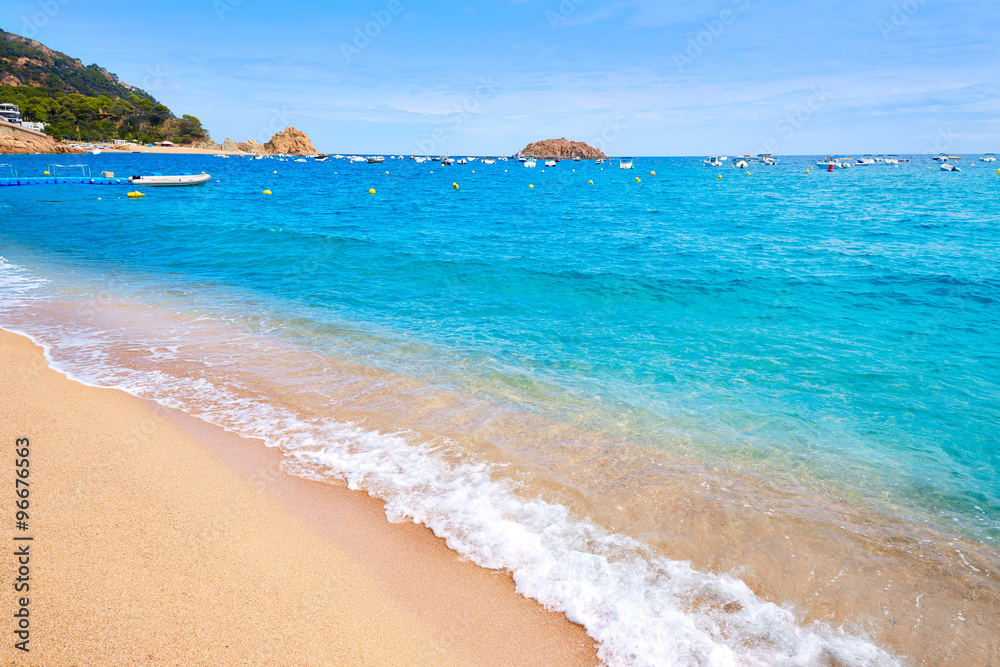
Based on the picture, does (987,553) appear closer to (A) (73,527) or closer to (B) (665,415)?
(B) (665,415)

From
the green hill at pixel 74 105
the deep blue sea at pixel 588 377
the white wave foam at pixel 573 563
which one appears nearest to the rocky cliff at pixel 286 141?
the green hill at pixel 74 105

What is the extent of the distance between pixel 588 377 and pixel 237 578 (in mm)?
6350

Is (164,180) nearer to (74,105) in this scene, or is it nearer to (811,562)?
(811,562)

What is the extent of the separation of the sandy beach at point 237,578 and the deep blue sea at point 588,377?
406mm

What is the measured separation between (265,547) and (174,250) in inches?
836

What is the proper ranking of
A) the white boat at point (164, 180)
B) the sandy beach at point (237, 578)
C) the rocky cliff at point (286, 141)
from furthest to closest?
1. the rocky cliff at point (286, 141)
2. the white boat at point (164, 180)
3. the sandy beach at point (237, 578)

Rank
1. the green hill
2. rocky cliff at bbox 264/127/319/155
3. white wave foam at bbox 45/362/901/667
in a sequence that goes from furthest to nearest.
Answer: rocky cliff at bbox 264/127/319/155, the green hill, white wave foam at bbox 45/362/901/667

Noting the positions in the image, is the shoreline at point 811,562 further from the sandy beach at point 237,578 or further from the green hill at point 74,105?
the green hill at point 74,105

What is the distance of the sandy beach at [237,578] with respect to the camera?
140 inches

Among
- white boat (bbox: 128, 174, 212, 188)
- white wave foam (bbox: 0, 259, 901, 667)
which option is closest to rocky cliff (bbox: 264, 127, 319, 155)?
white boat (bbox: 128, 174, 212, 188)

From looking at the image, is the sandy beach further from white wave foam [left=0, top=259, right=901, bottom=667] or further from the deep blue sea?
the deep blue sea

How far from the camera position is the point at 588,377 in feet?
29.6

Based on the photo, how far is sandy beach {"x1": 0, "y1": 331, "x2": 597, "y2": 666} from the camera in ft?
11.6

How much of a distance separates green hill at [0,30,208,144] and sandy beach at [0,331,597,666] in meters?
172
